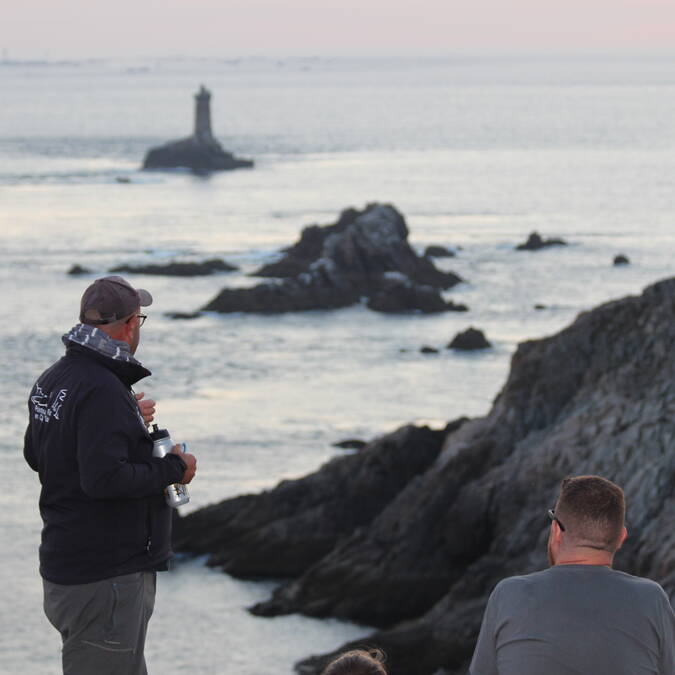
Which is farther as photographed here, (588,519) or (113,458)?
(113,458)

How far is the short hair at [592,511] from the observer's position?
539 cm

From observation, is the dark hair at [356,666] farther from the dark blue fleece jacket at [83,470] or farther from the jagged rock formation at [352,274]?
the jagged rock formation at [352,274]

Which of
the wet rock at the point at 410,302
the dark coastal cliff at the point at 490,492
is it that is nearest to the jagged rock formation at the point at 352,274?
the wet rock at the point at 410,302

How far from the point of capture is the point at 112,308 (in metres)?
7.01

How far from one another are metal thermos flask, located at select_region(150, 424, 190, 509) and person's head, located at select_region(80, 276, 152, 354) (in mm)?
433

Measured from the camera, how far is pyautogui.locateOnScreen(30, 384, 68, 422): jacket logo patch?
22.6 feet

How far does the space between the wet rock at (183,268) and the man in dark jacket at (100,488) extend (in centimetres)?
6327

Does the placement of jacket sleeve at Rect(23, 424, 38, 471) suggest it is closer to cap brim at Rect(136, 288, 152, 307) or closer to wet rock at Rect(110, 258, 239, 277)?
cap brim at Rect(136, 288, 152, 307)

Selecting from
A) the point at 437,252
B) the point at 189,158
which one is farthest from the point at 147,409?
the point at 189,158

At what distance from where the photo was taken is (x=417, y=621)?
21469 millimetres

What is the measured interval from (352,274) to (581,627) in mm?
60297

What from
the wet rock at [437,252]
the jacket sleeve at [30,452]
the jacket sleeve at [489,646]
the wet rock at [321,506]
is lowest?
the wet rock at [437,252]

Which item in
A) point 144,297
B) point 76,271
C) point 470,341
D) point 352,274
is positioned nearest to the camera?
point 144,297

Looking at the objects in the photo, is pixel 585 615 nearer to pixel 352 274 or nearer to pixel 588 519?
pixel 588 519
